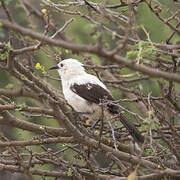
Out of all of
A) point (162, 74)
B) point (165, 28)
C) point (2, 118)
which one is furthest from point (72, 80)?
point (162, 74)

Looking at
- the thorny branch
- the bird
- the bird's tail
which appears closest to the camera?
the thorny branch

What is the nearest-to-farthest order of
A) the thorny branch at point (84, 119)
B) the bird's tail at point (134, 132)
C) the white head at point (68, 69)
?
the thorny branch at point (84, 119) < the bird's tail at point (134, 132) < the white head at point (68, 69)

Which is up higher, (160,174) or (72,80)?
(72,80)

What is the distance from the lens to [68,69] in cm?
620

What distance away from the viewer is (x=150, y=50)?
3881mm

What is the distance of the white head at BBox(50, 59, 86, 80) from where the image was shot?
20.2 feet

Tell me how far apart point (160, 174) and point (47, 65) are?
3911 mm

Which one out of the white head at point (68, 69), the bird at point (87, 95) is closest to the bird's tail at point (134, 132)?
the bird at point (87, 95)

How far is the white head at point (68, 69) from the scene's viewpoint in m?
Result: 6.15

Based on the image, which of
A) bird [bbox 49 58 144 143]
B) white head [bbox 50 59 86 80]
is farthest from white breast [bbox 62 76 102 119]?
white head [bbox 50 59 86 80]

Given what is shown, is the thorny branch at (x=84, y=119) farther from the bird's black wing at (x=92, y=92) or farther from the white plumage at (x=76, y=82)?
Answer: the bird's black wing at (x=92, y=92)

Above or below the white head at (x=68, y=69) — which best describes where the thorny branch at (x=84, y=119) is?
below

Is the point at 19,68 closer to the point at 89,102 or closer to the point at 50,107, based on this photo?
the point at 50,107

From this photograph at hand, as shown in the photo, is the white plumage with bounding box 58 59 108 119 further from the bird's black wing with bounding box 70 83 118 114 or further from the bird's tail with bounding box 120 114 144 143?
the bird's tail with bounding box 120 114 144 143
